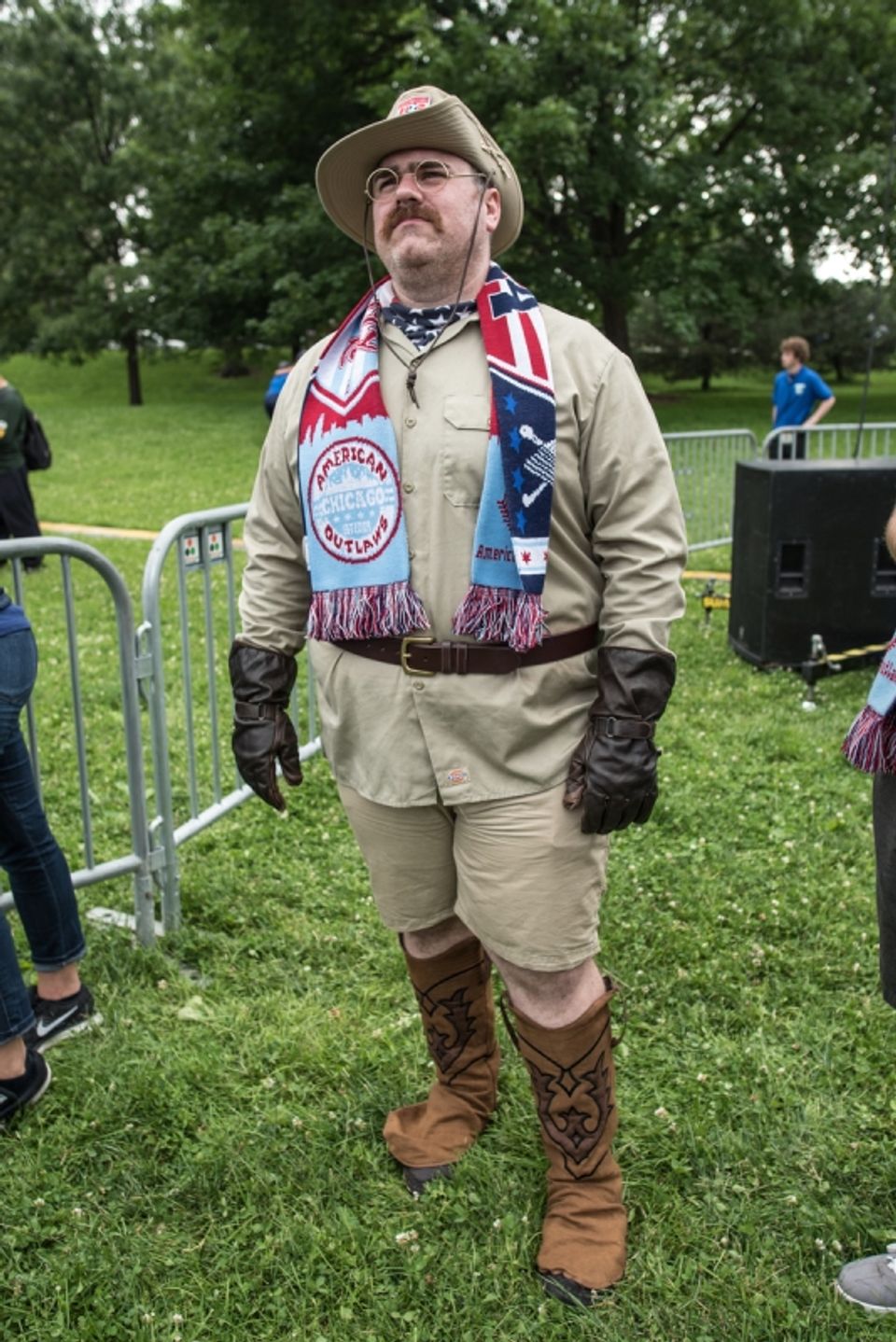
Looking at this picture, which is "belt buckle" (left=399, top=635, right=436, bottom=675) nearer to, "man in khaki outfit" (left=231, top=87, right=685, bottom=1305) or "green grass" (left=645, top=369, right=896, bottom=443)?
"man in khaki outfit" (left=231, top=87, right=685, bottom=1305)

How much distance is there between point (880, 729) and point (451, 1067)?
4.33 feet

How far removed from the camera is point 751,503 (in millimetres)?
6496

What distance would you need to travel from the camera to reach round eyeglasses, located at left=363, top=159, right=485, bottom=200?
2188mm

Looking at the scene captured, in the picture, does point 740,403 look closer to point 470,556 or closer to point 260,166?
point 260,166

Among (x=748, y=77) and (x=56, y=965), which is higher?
(x=748, y=77)

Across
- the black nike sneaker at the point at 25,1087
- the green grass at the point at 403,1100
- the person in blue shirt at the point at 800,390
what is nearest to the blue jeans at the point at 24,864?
the black nike sneaker at the point at 25,1087

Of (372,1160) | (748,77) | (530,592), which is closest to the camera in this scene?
(530,592)

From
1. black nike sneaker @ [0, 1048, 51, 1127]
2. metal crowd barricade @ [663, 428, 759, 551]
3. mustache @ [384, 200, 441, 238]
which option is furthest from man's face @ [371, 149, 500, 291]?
metal crowd barricade @ [663, 428, 759, 551]

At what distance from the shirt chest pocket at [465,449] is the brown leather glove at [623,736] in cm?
40

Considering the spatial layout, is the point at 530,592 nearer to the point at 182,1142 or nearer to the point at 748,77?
the point at 182,1142

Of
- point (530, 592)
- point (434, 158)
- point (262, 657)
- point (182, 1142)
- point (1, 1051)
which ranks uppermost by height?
point (434, 158)

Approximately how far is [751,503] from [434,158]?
464 cm

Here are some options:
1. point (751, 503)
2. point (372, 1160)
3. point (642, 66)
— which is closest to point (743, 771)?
point (751, 503)

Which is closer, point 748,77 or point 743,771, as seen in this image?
point 743,771
